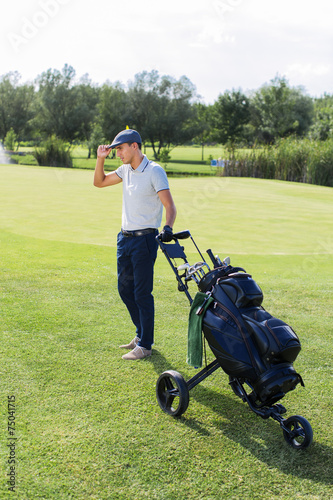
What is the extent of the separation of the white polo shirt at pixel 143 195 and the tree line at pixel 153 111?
64182mm

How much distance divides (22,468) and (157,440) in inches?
32.3

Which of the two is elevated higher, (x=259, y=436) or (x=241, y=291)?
(x=241, y=291)

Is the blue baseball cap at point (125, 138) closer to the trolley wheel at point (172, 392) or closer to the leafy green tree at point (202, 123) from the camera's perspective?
the trolley wheel at point (172, 392)

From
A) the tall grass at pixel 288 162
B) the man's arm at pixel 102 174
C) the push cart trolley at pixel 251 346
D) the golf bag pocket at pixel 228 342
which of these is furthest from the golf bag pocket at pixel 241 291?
the tall grass at pixel 288 162

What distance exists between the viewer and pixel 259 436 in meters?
3.20

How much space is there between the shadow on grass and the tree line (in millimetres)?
65297

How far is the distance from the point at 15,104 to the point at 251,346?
82.4 meters

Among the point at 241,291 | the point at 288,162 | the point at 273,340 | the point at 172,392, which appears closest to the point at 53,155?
the point at 288,162

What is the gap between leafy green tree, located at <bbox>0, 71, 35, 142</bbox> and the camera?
256ft

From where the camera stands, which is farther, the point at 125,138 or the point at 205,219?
the point at 205,219

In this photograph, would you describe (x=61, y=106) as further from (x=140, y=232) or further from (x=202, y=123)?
(x=140, y=232)

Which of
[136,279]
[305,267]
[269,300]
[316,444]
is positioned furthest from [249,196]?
[316,444]

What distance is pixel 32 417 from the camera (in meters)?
3.31

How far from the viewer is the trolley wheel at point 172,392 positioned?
3303 mm
